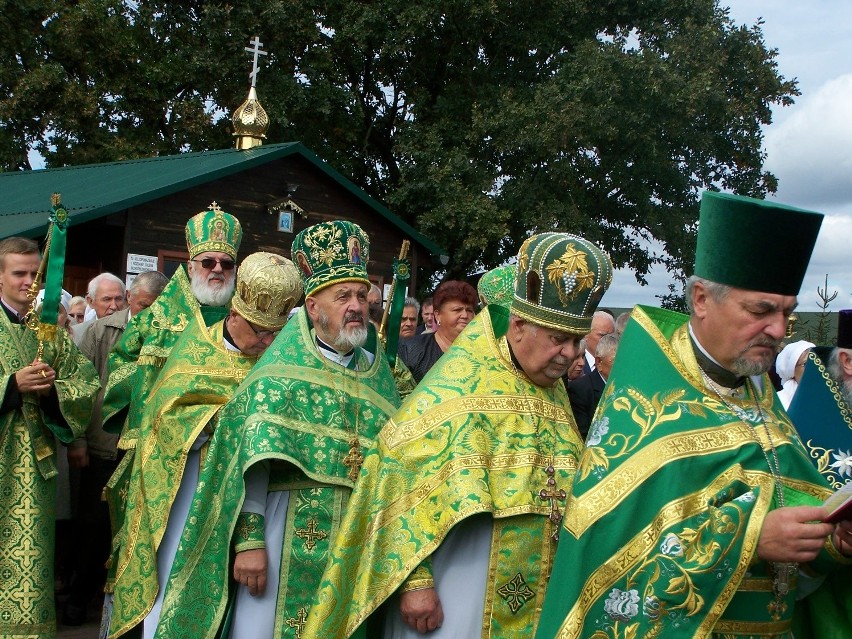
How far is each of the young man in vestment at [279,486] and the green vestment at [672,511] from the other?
171 centimetres

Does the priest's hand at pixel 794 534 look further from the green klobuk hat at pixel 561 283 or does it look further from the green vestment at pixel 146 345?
the green vestment at pixel 146 345

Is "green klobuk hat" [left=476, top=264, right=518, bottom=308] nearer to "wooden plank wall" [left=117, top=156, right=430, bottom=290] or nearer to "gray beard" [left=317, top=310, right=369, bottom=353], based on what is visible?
"gray beard" [left=317, top=310, right=369, bottom=353]

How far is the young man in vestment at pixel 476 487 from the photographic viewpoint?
3.99m

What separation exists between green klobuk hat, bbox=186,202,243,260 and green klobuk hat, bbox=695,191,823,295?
4.37m

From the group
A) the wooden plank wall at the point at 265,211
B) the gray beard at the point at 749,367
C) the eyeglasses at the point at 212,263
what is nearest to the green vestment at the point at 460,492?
the gray beard at the point at 749,367

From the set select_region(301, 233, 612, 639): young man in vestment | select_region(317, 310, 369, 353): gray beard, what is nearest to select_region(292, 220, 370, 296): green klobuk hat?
select_region(317, 310, 369, 353): gray beard

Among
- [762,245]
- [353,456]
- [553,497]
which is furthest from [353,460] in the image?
[762,245]

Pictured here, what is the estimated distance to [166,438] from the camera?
5.87 metres

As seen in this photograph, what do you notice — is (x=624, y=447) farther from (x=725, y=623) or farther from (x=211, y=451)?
(x=211, y=451)

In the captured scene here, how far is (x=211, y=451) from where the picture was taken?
4.88 m

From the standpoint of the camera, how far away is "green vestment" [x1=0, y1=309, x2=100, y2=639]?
238 inches

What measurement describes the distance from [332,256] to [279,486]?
3.40 feet

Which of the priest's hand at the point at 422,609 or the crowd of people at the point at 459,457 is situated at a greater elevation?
the crowd of people at the point at 459,457

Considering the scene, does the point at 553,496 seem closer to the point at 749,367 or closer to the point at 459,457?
the point at 459,457
